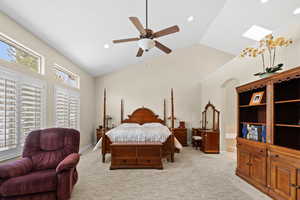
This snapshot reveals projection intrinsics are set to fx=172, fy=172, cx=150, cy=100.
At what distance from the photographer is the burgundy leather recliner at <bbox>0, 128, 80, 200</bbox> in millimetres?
2203

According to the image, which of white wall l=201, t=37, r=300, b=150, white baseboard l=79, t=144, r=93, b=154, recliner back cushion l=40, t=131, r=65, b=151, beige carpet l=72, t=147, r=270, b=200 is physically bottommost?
white baseboard l=79, t=144, r=93, b=154

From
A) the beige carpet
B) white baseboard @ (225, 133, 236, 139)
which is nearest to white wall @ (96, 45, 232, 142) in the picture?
white baseboard @ (225, 133, 236, 139)

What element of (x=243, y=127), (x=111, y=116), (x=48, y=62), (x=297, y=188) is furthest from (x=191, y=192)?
(x=111, y=116)

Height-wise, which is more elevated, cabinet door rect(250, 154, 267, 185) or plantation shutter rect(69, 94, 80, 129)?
plantation shutter rect(69, 94, 80, 129)

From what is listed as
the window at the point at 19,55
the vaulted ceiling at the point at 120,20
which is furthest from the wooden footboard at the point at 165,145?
the vaulted ceiling at the point at 120,20

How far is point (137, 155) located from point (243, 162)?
2.29 meters

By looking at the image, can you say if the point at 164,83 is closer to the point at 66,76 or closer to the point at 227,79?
the point at 227,79

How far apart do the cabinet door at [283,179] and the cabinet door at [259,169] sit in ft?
0.53

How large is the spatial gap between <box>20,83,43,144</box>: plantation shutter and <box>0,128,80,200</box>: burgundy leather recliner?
18.9 inches

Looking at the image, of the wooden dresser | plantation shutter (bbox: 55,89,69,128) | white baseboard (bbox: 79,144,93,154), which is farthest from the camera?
white baseboard (bbox: 79,144,93,154)

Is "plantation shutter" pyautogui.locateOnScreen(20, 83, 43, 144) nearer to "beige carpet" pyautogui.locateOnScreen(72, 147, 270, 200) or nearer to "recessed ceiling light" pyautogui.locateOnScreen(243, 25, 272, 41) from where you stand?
"beige carpet" pyautogui.locateOnScreen(72, 147, 270, 200)

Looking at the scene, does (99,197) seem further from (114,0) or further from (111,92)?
(111,92)

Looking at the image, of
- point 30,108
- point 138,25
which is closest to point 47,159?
point 30,108

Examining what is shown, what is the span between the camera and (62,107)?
179 inches
